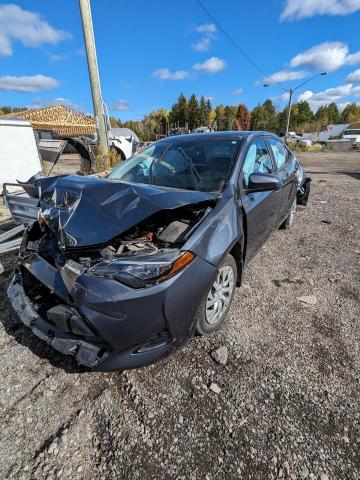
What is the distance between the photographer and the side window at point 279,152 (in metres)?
4.08

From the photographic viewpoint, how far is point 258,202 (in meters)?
3.03

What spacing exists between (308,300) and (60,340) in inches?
98.2

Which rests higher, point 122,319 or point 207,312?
point 122,319

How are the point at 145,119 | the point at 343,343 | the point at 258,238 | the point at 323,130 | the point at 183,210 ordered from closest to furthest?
the point at 183,210, the point at 343,343, the point at 258,238, the point at 323,130, the point at 145,119

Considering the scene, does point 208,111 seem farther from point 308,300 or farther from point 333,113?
point 308,300

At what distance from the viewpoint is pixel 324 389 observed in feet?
6.60

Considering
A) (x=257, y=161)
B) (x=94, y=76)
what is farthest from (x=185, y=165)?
(x=94, y=76)

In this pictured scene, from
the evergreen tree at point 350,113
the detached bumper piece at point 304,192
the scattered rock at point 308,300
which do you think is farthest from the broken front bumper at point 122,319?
the evergreen tree at point 350,113

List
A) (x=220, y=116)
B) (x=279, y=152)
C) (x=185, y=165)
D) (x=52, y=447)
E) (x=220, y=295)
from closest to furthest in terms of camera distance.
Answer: (x=52, y=447)
(x=220, y=295)
(x=185, y=165)
(x=279, y=152)
(x=220, y=116)

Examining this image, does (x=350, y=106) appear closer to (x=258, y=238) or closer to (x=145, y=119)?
(x=145, y=119)

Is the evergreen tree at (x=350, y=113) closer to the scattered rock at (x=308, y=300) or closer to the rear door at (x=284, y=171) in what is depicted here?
the rear door at (x=284, y=171)

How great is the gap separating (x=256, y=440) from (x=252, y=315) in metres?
1.25

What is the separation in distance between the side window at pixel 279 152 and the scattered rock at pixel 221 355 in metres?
2.78

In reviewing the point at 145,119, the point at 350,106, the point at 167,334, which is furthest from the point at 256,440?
the point at 350,106
